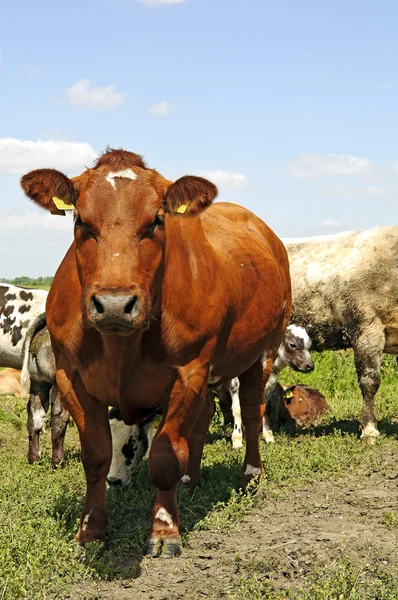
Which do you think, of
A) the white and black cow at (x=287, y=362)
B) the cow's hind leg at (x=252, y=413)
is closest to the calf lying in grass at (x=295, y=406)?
the white and black cow at (x=287, y=362)

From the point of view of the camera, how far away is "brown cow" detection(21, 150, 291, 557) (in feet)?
15.3

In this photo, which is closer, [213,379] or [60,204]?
[60,204]

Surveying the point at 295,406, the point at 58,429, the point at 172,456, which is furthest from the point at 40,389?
the point at 172,456

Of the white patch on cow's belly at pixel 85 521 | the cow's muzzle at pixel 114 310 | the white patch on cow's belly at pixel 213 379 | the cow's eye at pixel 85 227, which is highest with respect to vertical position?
the cow's eye at pixel 85 227

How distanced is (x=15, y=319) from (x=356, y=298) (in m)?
5.59

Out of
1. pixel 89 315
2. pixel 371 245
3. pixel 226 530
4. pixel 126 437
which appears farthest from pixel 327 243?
pixel 89 315

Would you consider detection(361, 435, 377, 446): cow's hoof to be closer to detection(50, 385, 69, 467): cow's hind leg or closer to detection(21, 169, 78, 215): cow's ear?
detection(50, 385, 69, 467): cow's hind leg

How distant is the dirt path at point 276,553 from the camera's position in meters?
4.63

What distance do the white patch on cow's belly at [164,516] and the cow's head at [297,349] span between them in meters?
6.12

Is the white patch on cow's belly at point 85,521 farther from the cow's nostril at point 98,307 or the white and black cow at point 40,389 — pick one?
the white and black cow at point 40,389

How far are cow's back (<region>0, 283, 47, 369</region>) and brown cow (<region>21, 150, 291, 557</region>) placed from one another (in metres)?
7.20

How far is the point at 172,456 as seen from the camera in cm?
523

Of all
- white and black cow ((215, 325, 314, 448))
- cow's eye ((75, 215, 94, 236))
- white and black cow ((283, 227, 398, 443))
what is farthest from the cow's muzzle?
white and black cow ((215, 325, 314, 448))

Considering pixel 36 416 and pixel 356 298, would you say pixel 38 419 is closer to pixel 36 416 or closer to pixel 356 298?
pixel 36 416
